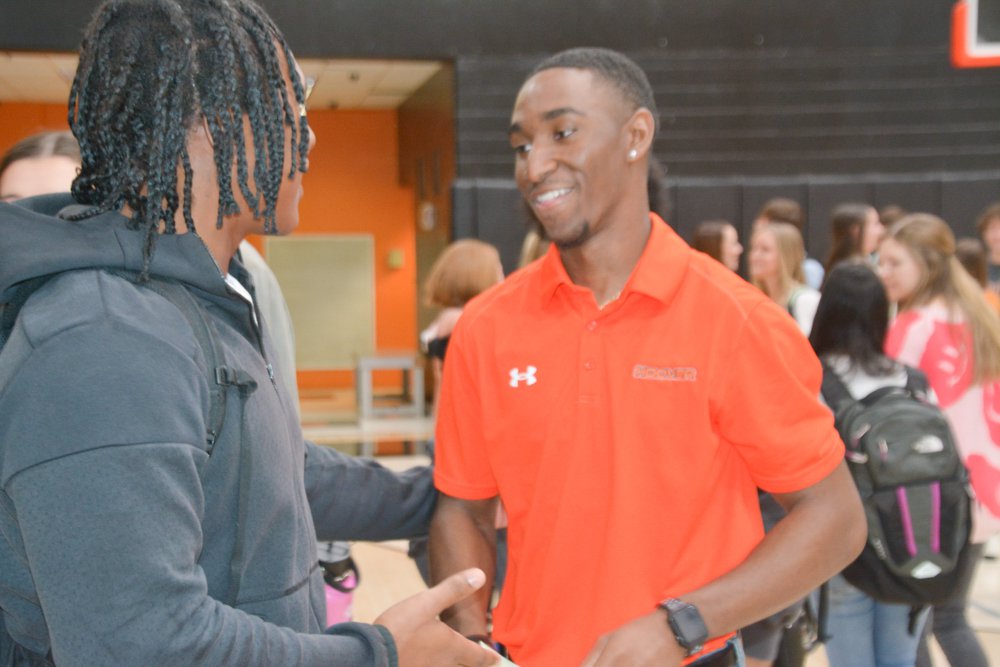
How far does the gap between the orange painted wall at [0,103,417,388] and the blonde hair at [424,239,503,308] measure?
939 cm

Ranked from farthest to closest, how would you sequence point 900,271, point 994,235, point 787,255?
point 994,235 → point 787,255 → point 900,271

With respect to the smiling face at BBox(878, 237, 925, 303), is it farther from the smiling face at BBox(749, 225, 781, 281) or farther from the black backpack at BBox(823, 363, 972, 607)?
the smiling face at BBox(749, 225, 781, 281)

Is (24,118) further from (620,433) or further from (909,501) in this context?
(620,433)

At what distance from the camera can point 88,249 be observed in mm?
1088

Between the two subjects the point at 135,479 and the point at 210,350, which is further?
the point at 210,350

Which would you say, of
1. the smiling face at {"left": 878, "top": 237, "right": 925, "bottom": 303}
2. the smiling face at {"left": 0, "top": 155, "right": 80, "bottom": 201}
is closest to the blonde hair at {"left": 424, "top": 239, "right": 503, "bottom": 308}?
the smiling face at {"left": 878, "top": 237, "right": 925, "bottom": 303}

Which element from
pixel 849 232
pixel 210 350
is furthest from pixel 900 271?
pixel 210 350

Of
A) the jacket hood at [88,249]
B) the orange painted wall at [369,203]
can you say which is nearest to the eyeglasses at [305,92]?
the jacket hood at [88,249]

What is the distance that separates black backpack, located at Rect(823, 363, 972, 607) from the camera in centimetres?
279

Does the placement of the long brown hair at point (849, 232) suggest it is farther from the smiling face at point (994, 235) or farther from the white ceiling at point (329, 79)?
the white ceiling at point (329, 79)

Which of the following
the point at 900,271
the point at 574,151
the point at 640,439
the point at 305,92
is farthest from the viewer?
the point at 900,271

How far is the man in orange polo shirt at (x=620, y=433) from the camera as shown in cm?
158

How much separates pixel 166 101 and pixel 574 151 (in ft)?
2.60

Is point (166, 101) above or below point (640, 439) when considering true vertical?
above
